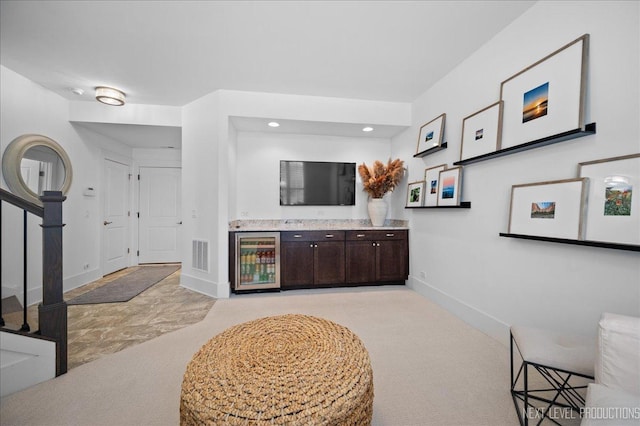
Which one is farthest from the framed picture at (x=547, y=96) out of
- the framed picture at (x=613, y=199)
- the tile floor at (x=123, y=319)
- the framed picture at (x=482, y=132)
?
the tile floor at (x=123, y=319)

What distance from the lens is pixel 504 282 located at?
2.36m

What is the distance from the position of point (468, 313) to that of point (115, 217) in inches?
232

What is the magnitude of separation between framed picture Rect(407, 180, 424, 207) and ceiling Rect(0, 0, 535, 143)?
4.22 ft

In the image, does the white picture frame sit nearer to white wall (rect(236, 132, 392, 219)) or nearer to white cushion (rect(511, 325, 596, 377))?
white wall (rect(236, 132, 392, 219))

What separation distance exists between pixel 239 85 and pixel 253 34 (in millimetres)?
1063

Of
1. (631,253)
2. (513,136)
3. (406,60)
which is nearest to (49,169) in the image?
(406,60)

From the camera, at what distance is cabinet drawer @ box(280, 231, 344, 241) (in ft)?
12.4

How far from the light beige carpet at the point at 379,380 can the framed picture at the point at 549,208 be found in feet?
3.50

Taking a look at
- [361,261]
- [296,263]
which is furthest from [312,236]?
[361,261]

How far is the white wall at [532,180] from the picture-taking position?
5.12 feet

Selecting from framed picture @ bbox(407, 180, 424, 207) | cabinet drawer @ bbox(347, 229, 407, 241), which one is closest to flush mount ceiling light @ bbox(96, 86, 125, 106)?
cabinet drawer @ bbox(347, 229, 407, 241)

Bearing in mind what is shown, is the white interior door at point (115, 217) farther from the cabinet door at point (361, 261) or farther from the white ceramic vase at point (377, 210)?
the white ceramic vase at point (377, 210)

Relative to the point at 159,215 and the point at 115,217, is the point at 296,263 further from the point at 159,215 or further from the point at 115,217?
Answer: the point at 115,217

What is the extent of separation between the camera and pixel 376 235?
13.0ft
